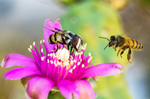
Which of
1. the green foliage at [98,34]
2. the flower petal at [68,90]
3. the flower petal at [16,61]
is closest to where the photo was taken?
the flower petal at [68,90]

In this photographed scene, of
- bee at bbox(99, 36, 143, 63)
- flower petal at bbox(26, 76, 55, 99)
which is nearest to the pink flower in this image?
flower petal at bbox(26, 76, 55, 99)

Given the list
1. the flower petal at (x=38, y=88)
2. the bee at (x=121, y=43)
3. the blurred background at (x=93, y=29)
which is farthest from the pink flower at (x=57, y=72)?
the blurred background at (x=93, y=29)

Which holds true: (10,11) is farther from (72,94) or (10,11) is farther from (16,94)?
(72,94)

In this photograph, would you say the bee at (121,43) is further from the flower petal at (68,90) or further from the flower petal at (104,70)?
the flower petal at (68,90)

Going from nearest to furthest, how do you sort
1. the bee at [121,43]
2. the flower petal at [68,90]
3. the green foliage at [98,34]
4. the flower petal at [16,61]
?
the flower petal at [68,90] < the flower petal at [16,61] < the bee at [121,43] < the green foliage at [98,34]

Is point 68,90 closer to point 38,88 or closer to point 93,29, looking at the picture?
point 38,88

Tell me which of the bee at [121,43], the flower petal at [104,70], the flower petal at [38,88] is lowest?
the flower petal at [38,88]

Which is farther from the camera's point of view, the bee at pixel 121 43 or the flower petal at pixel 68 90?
the bee at pixel 121 43

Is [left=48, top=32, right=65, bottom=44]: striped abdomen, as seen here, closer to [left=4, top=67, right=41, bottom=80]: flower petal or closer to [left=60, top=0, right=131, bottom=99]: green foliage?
[left=4, top=67, right=41, bottom=80]: flower petal
